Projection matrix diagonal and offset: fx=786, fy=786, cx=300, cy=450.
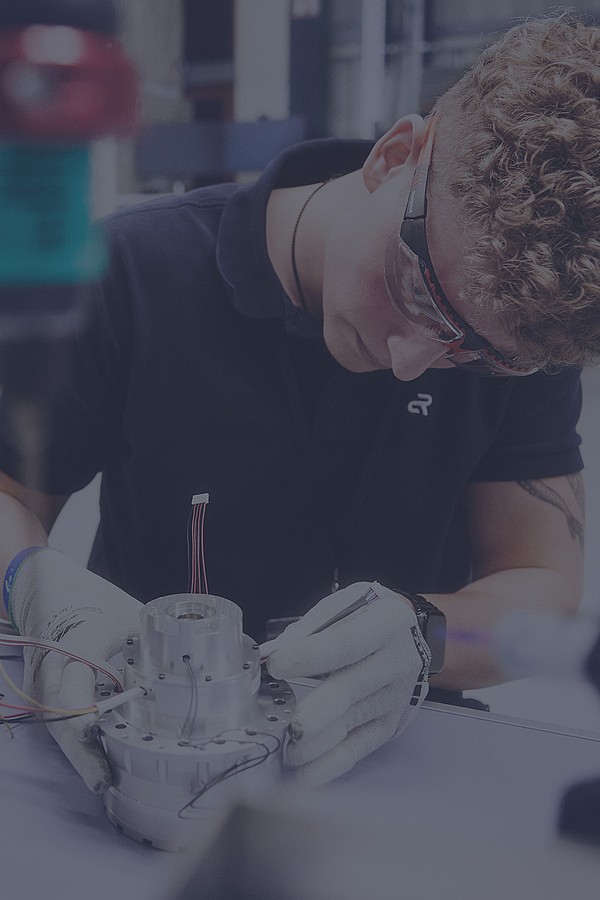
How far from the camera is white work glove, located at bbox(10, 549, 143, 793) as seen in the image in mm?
542

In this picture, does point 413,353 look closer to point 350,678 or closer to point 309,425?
point 309,425

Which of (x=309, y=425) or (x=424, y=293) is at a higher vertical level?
(x=424, y=293)

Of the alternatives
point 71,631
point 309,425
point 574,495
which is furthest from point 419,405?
point 71,631

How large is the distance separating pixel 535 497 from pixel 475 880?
0.73 m

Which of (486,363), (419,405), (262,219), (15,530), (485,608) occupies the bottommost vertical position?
(485,608)

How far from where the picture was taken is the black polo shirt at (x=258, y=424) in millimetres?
935

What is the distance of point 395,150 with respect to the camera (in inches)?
30.1

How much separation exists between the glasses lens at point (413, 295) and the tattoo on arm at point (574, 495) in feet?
1.05

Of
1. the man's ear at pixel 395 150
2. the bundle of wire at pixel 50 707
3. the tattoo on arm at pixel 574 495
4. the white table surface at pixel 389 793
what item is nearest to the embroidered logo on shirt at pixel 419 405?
the tattoo on arm at pixel 574 495

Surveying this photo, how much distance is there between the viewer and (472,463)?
0.97 metres

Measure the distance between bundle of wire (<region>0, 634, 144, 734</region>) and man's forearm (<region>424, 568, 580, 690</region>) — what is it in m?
0.43

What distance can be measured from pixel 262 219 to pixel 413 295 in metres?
0.29

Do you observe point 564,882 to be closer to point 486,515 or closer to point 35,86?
point 35,86

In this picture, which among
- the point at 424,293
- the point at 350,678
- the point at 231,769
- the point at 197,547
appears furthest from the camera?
the point at 197,547
